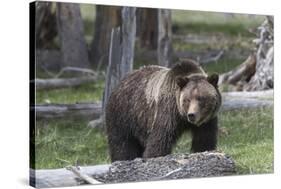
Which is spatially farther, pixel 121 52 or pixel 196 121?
pixel 121 52

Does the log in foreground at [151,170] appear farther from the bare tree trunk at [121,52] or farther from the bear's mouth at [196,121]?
the bare tree trunk at [121,52]

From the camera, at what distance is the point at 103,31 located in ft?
23.4

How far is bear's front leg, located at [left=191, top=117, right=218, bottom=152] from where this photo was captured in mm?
6652

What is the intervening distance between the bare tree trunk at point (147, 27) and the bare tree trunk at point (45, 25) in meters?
0.86

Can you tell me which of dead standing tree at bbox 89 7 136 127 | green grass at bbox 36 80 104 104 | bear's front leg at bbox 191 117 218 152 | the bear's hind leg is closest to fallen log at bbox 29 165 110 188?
the bear's hind leg

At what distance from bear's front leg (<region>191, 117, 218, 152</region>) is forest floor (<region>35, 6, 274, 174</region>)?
0.08 m

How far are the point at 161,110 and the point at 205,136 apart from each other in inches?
21.6

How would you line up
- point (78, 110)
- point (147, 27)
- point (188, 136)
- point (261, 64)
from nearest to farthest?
point (188, 136) → point (78, 110) → point (147, 27) → point (261, 64)

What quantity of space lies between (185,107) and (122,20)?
121cm

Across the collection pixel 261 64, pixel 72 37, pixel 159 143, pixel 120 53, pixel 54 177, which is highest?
pixel 72 37

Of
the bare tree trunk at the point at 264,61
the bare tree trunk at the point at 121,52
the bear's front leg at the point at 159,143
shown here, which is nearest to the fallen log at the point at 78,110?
the bare tree trunk at the point at 121,52

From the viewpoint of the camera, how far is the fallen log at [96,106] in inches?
261

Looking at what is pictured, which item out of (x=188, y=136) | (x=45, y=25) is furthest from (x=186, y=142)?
(x=45, y=25)

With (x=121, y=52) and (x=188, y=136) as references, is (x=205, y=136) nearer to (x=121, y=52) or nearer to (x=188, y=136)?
(x=188, y=136)
